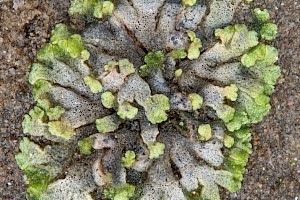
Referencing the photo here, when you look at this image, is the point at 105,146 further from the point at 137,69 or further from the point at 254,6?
the point at 254,6

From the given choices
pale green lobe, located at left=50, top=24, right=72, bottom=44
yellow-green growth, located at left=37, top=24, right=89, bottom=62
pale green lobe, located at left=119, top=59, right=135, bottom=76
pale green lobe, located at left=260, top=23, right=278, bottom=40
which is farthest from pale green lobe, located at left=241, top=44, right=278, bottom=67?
pale green lobe, located at left=50, top=24, right=72, bottom=44

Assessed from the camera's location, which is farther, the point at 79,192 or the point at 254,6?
the point at 254,6

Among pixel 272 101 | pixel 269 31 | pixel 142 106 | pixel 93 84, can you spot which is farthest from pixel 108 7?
pixel 272 101

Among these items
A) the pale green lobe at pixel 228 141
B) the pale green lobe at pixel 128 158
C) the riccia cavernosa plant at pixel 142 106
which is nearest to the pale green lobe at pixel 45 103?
the riccia cavernosa plant at pixel 142 106

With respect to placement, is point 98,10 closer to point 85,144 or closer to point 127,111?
point 127,111

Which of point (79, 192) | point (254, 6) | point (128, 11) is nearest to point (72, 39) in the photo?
point (128, 11)
